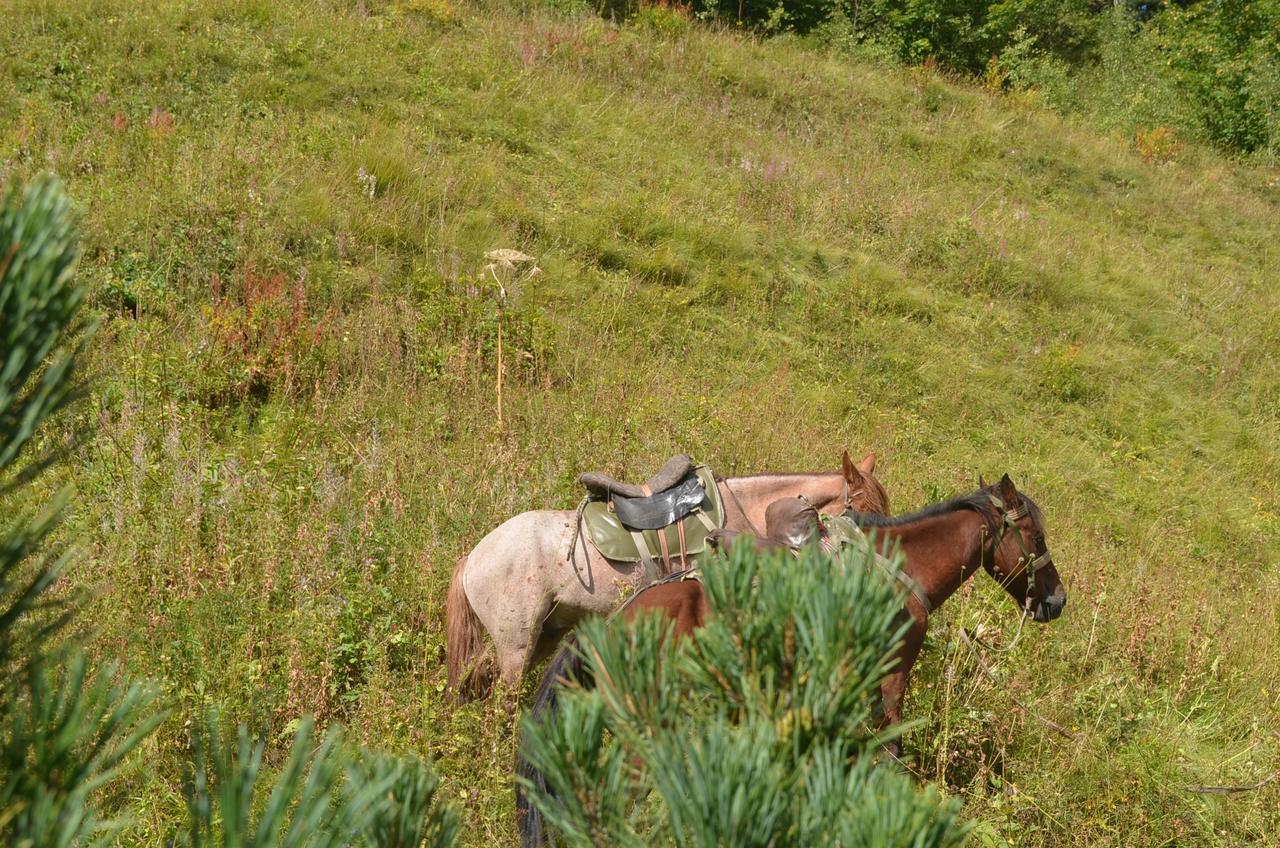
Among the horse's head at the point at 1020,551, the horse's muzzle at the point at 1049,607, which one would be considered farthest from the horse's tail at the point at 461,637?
the horse's muzzle at the point at 1049,607

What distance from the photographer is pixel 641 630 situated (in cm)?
105

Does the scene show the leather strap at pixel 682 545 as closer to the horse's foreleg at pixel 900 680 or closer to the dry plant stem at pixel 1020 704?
the horse's foreleg at pixel 900 680

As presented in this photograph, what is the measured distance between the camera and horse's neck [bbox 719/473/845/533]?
433cm

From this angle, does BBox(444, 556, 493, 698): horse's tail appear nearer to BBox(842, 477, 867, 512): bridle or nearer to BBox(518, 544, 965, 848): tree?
BBox(842, 477, 867, 512): bridle

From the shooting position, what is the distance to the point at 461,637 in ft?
13.5

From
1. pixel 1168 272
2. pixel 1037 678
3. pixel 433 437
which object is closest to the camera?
pixel 1037 678

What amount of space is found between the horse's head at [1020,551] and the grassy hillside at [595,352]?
0.36 meters

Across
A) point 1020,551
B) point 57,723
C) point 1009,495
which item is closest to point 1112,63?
point 1009,495

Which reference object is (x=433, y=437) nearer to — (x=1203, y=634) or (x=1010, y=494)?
(x=1010, y=494)

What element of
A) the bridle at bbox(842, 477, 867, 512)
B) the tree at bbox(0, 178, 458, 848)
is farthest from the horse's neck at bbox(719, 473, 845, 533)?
the tree at bbox(0, 178, 458, 848)

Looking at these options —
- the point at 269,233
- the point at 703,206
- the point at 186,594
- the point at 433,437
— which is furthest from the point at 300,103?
the point at 186,594

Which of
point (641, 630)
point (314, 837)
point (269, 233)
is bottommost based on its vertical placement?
point (269, 233)

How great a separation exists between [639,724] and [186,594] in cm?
373

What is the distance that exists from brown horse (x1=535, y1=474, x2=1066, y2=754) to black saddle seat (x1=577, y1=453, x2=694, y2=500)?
2.61ft
